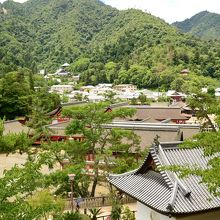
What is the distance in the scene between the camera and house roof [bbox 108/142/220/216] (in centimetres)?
1111

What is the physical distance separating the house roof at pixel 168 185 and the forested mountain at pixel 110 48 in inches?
3259

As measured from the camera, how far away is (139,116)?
48.7 meters

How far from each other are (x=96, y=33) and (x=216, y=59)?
266ft

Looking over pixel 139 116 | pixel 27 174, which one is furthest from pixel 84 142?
pixel 139 116

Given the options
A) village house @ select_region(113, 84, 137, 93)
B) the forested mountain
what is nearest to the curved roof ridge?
the forested mountain

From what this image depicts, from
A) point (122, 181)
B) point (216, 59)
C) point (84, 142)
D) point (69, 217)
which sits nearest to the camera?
point (122, 181)

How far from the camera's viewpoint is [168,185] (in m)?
11.9

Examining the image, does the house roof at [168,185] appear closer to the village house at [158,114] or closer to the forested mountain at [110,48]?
the village house at [158,114]

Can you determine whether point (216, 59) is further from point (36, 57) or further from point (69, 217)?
point (69, 217)

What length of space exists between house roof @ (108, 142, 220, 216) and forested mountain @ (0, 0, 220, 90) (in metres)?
82.8

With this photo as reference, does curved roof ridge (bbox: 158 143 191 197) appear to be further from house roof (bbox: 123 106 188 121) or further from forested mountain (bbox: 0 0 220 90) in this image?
forested mountain (bbox: 0 0 220 90)

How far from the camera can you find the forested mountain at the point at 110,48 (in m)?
112

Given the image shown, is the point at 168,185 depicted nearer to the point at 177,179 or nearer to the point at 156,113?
the point at 177,179

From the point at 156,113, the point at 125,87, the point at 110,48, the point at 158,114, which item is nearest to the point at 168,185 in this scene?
the point at 156,113
